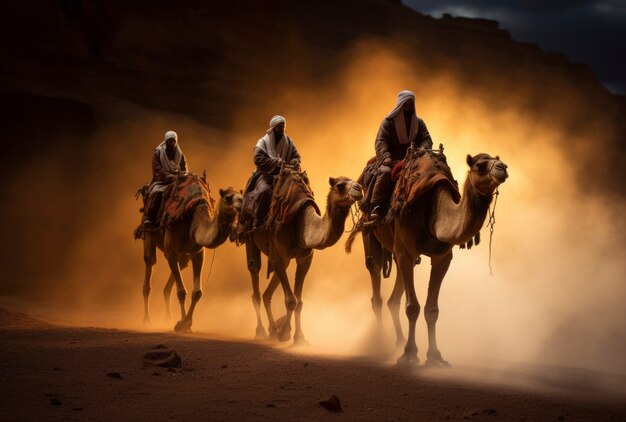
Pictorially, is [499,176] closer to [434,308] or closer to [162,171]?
[434,308]

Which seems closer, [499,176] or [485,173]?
[499,176]

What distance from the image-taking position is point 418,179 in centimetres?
1140

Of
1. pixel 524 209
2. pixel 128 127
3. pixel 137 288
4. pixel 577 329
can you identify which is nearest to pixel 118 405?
pixel 577 329

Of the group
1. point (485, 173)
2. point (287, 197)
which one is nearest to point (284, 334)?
point (287, 197)

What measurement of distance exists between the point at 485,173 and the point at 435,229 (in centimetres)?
127

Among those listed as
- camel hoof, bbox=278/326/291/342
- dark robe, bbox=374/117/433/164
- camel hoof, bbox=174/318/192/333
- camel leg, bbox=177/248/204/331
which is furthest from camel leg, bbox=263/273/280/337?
dark robe, bbox=374/117/433/164

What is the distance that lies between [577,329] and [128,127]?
2020 cm

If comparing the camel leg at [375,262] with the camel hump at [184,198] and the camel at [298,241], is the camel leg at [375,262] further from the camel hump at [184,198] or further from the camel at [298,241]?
the camel hump at [184,198]

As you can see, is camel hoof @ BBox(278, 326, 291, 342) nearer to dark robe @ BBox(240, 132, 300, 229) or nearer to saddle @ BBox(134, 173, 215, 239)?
dark robe @ BBox(240, 132, 300, 229)

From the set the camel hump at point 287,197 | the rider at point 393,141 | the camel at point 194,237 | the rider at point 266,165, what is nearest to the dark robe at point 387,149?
the rider at point 393,141

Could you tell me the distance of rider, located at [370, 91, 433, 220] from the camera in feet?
40.1

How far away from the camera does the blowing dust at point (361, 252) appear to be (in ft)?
51.0

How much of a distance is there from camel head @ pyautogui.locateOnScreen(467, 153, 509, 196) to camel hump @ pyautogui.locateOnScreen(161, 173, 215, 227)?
6.35 metres

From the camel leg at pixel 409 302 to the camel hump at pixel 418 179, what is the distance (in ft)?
1.86
